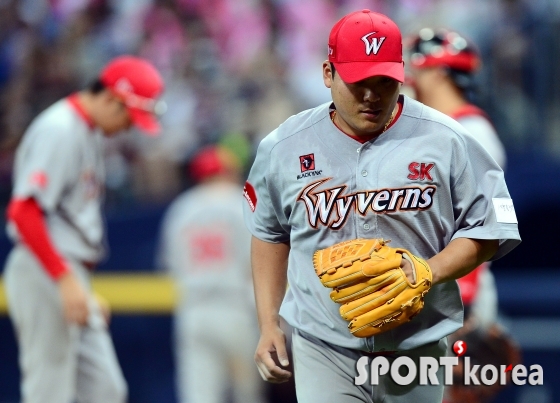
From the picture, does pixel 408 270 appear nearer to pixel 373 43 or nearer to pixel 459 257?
pixel 459 257

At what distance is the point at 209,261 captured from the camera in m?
7.20

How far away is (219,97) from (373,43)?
5884 millimetres

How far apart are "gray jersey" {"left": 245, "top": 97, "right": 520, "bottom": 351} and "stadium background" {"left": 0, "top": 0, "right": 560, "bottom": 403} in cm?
437

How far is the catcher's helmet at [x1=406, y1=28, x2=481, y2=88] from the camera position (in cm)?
431

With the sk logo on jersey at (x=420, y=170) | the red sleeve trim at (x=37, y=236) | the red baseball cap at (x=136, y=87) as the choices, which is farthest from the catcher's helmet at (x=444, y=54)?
the red sleeve trim at (x=37, y=236)

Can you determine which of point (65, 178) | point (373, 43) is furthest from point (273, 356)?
point (65, 178)

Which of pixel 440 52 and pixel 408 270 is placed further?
pixel 440 52

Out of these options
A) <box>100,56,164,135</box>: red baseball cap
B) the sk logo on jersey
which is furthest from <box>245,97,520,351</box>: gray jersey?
<box>100,56,164,135</box>: red baseball cap

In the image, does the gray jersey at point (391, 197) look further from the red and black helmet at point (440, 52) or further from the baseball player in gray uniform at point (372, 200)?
the red and black helmet at point (440, 52)

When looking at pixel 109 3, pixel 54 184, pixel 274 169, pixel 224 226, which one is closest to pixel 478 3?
pixel 224 226

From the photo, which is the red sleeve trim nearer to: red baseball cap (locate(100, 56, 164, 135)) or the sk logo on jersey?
red baseball cap (locate(100, 56, 164, 135))

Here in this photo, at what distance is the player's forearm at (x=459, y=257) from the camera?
270 cm

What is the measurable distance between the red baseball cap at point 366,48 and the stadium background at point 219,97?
4.48 m

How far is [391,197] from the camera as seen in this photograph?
277 centimetres
